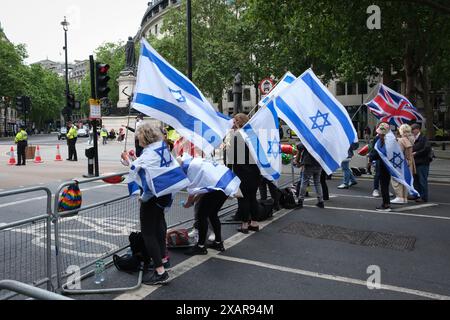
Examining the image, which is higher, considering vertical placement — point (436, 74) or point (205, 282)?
point (436, 74)

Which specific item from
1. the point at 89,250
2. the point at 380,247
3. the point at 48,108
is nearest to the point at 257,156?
the point at 380,247

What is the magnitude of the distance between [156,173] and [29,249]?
5.64 feet

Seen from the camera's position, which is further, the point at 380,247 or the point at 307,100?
the point at 307,100

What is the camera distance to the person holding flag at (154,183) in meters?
4.40

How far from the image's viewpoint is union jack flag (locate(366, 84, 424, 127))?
12102 millimetres

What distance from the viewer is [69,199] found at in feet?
14.9

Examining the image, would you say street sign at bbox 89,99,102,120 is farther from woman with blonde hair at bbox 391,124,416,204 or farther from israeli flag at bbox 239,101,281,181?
woman with blonde hair at bbox 391,124,416,204

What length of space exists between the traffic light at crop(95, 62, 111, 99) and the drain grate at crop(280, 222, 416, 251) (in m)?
8.29

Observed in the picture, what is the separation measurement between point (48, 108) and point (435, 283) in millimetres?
82205

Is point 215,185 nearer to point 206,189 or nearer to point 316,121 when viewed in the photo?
point 206,189

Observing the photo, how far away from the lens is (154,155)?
4441 mm

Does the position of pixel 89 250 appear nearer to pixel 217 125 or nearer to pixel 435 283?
pixel 217 125

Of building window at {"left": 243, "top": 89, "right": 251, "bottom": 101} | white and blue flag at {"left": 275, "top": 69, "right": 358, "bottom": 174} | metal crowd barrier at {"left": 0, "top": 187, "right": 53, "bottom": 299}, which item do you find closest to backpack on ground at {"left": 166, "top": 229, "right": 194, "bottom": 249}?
metal crowd barrier at {"left": 0, "top": 187, "right": 53, "bottom": 299}

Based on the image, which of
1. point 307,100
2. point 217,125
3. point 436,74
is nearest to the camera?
point 217,125
